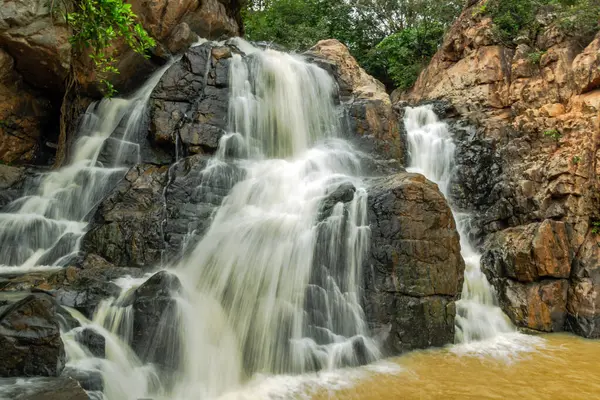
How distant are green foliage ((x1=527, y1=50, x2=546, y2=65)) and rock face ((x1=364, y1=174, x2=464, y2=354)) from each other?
657 cm

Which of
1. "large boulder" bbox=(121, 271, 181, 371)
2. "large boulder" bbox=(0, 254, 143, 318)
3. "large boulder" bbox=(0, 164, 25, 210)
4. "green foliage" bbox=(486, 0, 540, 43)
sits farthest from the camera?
"green foliage" bbox=(486, 0, 540, 43)

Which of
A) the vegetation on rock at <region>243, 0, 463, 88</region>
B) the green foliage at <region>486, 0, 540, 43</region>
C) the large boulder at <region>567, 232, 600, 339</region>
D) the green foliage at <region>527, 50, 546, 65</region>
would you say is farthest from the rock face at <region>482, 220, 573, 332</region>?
the vegetation on rock at <region>243, 0, 463, 88</region>

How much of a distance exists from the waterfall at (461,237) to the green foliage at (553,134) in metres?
2.41

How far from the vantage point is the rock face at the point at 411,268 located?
6.39 m

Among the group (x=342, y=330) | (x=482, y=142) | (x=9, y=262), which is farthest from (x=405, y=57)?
(x=9, y=262)

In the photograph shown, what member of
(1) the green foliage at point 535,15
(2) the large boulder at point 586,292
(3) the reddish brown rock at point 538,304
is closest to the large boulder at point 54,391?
(3) the reddish brown rock at point 538,304

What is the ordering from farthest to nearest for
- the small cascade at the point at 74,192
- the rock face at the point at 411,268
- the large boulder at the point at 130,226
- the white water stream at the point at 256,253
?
the small cascade at the point at 74,192 < the large boulder at the point at 130,226 < the rock face at the point at 411,268 < the white water stream at the point at 256,253

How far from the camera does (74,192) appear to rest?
30.0ft

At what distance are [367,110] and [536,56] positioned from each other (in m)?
4.69

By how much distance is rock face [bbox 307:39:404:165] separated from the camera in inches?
438

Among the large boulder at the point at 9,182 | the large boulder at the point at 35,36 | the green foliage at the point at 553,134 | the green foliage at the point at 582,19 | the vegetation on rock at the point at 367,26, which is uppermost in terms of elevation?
the vegetation on rock at the point at 367,26

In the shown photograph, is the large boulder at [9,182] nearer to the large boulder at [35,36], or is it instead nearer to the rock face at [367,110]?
the large boulder at [35,36]

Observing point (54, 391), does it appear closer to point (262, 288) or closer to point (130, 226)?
point (262, 288)

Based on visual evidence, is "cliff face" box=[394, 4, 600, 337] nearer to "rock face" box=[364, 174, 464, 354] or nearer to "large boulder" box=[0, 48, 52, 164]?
"rock face" box=[364, 174, 464, 354]
